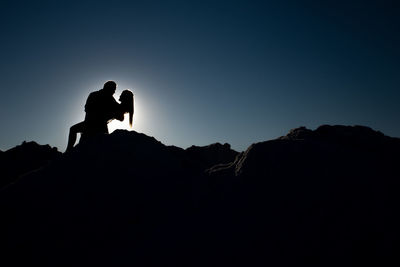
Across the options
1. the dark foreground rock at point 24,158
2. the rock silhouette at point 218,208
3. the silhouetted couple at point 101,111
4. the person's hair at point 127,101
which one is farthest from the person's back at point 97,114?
the dark foreground rock at point 24,158

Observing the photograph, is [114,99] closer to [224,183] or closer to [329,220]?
[224,183]

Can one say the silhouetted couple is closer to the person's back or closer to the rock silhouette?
the person's back

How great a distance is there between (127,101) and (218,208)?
4.26 metres

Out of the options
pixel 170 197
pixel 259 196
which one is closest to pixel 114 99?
pixel 170 197

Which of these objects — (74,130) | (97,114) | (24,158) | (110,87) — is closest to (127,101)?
(110,87)

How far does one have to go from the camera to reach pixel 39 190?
13.8 feet

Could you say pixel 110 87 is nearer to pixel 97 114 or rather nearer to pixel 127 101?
pixel 127 101

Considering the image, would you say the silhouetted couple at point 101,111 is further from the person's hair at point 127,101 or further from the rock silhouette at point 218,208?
the rock silhouette at point 218,208

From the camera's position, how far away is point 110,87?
22.0 feet

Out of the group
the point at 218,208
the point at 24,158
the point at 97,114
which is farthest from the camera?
the point at 24,158

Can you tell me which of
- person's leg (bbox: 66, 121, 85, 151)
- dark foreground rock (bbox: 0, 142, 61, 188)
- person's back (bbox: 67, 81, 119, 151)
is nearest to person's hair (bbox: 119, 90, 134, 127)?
person's back (bbox: 67, 81, 119, 151)

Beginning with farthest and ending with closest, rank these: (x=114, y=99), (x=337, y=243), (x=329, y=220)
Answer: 1. (x=114, y=99)
2. (x=329, y=220)
3. (x=337, y=243)

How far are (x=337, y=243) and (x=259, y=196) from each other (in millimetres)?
1113

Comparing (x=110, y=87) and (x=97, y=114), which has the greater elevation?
(x=110, y=87)
